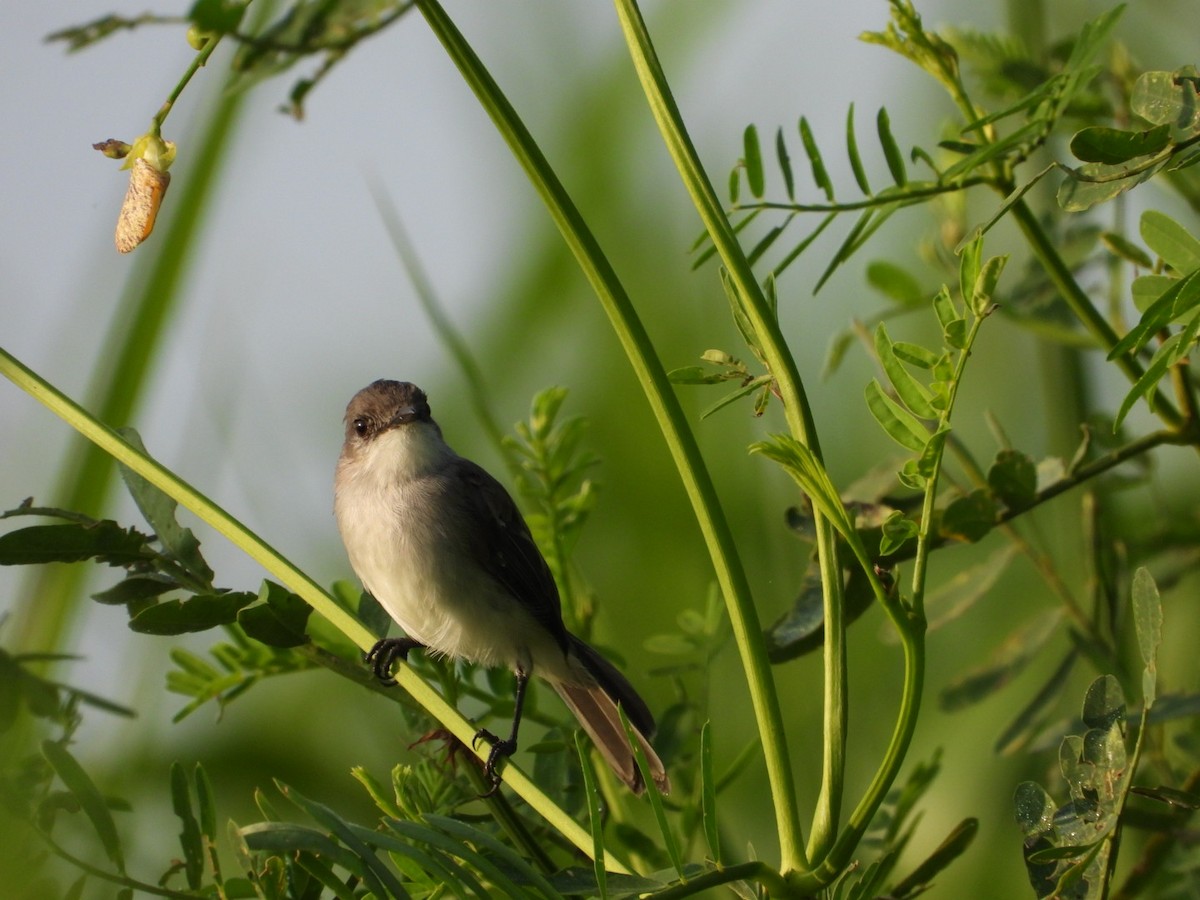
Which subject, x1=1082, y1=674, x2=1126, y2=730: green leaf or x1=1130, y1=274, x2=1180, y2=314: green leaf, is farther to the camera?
x1=1130, y1=274, x2=1180, y2=314: green leaf

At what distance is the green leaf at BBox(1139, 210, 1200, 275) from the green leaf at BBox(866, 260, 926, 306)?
86 cm

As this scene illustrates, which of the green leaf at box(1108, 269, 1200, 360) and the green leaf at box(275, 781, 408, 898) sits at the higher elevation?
the green leaf at box(1108, 269, 1200, 360)

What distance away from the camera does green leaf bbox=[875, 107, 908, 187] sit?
1.39 meters

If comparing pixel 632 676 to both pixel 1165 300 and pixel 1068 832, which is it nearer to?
pixel 1068 832

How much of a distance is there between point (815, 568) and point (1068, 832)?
45 cm

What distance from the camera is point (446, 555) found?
269 centimetres

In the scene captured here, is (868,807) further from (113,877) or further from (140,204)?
(140,204)

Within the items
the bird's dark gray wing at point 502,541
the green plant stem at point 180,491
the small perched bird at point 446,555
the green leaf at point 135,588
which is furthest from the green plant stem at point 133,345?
the bird's dark gray wing at point 502,541

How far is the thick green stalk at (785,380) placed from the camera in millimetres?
1070

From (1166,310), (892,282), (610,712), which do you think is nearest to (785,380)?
(1166,310)

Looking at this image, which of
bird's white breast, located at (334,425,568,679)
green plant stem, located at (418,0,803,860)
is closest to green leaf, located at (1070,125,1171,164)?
green plant stem, located at (418,0,803,860)

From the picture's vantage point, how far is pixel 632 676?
2.19 meters

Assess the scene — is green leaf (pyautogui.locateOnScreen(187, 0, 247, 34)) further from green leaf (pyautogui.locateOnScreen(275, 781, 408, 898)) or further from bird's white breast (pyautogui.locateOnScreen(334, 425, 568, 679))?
bird's white breast (pyautogui.locateOnScreen(334, 425, 568, 679))

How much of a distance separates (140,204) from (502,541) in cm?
171
